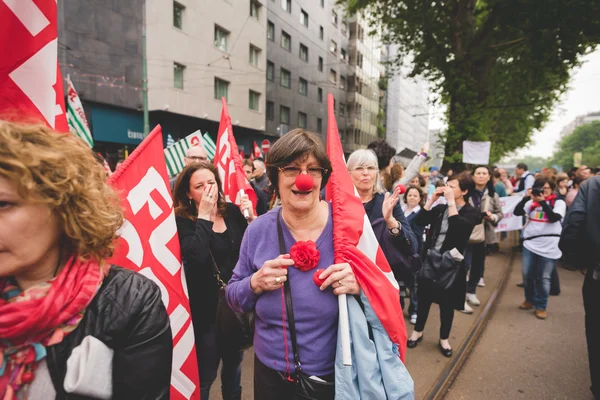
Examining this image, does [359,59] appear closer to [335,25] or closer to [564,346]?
[335,25]

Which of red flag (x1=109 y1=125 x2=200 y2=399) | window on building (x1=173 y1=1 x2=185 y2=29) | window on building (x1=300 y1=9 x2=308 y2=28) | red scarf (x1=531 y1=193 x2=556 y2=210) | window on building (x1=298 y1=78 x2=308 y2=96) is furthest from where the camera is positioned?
window on building (x1=298 y1=78 x2=308 y2=96)

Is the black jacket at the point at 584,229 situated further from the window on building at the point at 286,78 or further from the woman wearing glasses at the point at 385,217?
the window on building at the point at 286,78

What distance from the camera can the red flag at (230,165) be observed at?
3.49m

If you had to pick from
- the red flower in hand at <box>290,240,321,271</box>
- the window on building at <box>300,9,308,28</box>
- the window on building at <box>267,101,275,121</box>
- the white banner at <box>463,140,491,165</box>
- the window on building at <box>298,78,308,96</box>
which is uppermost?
the window on building at <box>300,9,308,28</box>

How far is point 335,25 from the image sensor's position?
3269 centimetres

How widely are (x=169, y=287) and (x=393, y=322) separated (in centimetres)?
128

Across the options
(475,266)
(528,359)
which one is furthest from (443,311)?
(475,266)

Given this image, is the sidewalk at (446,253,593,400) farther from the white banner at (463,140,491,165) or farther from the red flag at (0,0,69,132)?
the white banner at (463,140,491,165)

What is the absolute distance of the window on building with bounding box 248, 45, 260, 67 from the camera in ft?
69.8

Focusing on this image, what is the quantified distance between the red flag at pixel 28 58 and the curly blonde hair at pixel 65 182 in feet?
1.20

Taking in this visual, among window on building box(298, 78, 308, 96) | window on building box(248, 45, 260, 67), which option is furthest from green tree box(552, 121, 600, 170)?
window on building box(248, 45, 260, 67)

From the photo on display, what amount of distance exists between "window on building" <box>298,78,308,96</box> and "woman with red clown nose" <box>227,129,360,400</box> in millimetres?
27417

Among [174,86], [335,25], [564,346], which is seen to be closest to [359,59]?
[335,25]

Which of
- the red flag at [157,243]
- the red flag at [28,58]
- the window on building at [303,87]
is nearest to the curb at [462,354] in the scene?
the red flag at [157,243]
